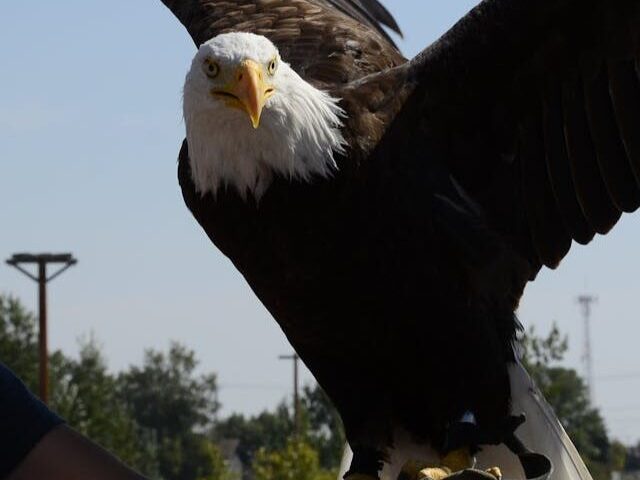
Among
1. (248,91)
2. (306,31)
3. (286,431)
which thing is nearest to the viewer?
(248,91)

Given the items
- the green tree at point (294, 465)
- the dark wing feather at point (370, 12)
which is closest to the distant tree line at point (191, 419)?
the green tree at point (294, 465)

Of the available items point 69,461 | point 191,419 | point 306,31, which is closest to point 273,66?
point 306,31

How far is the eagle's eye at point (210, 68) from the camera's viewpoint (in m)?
4.51

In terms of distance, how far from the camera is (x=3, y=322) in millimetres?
41656

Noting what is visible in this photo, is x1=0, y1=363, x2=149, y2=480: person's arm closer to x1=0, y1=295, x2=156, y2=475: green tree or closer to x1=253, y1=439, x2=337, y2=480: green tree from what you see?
x1=253, y1=439, x2=337, y2=480: green tree

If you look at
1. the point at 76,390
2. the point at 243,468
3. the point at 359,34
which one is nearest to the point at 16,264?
the point at 359,34

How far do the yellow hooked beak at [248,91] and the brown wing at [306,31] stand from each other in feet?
1.79

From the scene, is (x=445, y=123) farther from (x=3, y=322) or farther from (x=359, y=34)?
(x=3, y=322)

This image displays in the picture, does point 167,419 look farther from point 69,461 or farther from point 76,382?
point 69,461

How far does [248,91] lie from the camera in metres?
4.41

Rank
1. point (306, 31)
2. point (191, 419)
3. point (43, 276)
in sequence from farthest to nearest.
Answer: point (191, 419)
point (43, 276)
point (306, 31)

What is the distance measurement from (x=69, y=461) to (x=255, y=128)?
1906 millimetres

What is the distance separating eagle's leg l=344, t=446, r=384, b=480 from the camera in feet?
16.4

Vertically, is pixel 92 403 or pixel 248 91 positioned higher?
pixel 92 403
